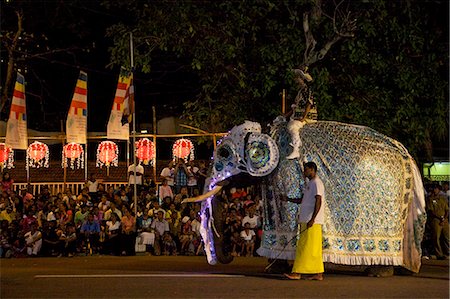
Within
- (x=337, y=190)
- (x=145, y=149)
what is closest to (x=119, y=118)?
(x=145, y=149)

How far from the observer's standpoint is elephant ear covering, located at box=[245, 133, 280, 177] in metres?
13.7

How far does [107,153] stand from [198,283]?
13106 mm

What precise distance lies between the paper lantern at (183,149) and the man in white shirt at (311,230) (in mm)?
11890

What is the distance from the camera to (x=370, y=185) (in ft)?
44.3

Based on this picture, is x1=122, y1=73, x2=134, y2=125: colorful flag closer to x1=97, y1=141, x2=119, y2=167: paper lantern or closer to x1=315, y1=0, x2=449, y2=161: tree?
x1=97, y1=141, x2=119, y2=167: paper lantern

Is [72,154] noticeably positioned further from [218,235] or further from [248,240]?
[218,235]

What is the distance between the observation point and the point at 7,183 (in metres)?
23.6

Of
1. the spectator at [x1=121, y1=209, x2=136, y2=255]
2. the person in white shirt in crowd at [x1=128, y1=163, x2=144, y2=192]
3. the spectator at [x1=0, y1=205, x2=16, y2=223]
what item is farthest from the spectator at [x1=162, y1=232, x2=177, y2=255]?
the person in white shirt in crowd at [x1=128, y1=163, x2=144, y2=192]

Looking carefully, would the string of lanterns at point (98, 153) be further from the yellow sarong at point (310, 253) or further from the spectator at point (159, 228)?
the yellow sarong at point (310, 253)

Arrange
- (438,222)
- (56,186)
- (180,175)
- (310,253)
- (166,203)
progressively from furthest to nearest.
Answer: (56,186)
(180,175)
(166,203)
(438,222)
(310,253)

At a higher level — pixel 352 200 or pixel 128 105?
pixel 128 105

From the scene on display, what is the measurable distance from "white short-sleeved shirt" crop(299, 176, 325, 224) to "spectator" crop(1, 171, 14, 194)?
11.6 meters

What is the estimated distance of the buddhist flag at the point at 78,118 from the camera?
2352cm

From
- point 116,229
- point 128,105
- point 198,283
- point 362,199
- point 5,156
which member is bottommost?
point 198,283
